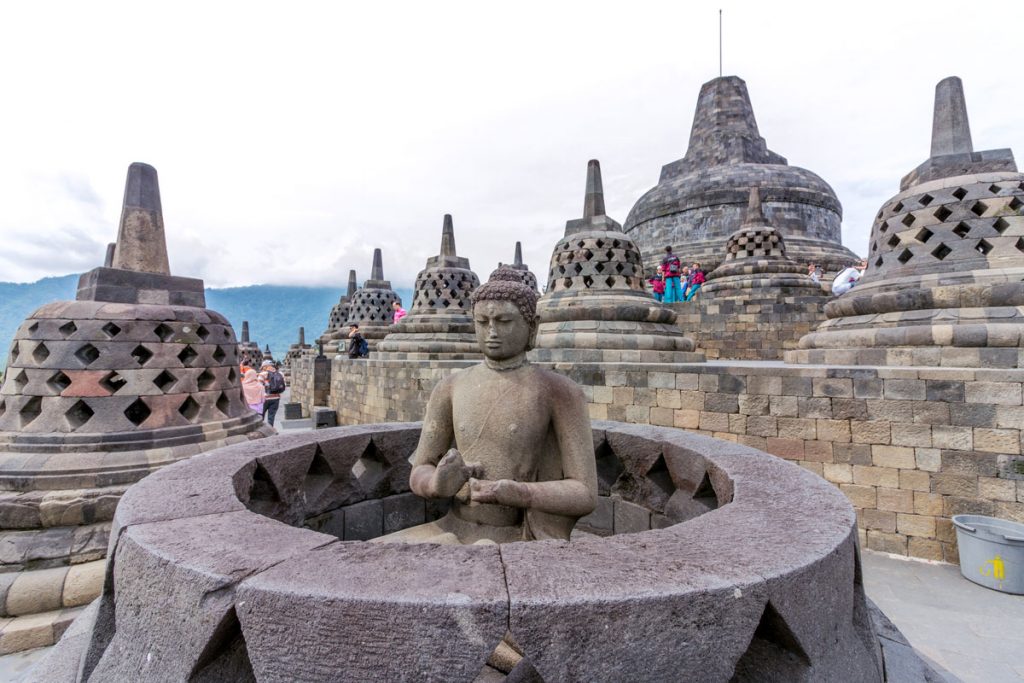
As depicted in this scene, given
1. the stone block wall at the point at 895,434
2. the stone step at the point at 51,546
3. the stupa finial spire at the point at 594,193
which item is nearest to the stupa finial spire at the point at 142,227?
the stone step at the point at 51,546

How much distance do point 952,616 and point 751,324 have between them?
28.4 feet

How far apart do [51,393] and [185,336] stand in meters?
0.97

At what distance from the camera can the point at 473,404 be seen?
206 cm

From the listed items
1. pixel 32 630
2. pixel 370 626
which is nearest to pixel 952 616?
pixel 370 626

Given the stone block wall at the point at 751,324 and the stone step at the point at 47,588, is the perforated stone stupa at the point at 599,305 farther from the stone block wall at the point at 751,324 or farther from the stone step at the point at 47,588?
the stone step at the point at 47,588

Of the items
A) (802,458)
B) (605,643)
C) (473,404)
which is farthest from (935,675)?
(802,458)

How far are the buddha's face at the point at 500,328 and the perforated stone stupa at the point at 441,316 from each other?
8448 mm

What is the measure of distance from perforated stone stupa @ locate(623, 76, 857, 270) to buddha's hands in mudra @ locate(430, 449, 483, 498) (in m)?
16.7

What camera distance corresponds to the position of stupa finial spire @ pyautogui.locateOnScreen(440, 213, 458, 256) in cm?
1202

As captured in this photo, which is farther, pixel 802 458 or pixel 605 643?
pixel 802 458

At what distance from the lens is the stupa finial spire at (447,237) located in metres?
12.0

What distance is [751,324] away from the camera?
11086mm

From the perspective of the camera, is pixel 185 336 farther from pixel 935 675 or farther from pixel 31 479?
pixel 935 675

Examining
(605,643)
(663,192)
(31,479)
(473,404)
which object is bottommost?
(31,479)
